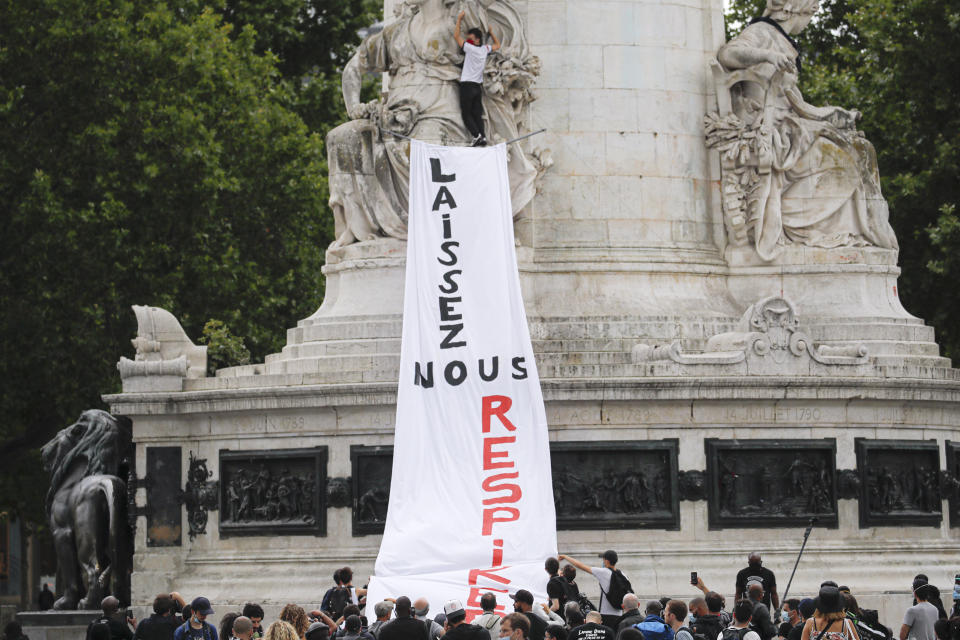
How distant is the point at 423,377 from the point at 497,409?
104cm

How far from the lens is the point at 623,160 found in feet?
104

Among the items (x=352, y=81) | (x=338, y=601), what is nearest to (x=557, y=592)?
(x=338, y=601)

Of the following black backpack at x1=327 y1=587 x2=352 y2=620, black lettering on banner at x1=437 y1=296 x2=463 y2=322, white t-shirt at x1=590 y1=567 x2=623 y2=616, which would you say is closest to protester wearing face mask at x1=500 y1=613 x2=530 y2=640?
white t-shirt at x1=590 y1=567 x2=623 y2=616

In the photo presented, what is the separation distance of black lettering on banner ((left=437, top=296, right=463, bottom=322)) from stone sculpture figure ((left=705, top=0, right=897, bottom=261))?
21.2 ft

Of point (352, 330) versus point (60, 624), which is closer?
point (60, 624)

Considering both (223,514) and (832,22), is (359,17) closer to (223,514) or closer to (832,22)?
(832,22)

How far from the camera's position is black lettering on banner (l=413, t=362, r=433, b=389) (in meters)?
26.5

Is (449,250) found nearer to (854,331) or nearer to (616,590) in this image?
(616,590)

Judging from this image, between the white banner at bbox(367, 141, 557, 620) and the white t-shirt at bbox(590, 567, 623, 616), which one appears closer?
the white t-shirt at bbox(590, 567, 623, 616)

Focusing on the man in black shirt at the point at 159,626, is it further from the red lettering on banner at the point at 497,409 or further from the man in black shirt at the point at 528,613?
the red lettering on banner at the point at 497,409

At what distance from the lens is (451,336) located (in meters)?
26.8

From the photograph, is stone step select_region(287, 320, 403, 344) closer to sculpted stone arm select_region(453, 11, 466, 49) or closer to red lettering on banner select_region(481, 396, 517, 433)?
sculpted stone arm select_region(453, 11, 466, 49)

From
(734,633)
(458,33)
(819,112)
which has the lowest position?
(734,633)

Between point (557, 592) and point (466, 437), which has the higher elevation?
point (466, 437)
